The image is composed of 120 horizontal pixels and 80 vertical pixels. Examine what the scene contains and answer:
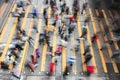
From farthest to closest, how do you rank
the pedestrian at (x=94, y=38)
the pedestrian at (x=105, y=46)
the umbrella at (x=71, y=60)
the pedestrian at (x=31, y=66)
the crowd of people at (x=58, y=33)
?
1. the pedestrian at (x=94, y=38)
2. the pedestrian at (x=105, y=46)
3. the umbrella at (x=71, y=60)
4. the crowd of people at (x=58, y=33)
5. the pedestrian at (x=31, y=66)

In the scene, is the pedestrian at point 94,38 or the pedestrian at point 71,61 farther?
the pedestrian at point 94,38

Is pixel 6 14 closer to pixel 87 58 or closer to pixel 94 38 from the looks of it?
pixel 94 38

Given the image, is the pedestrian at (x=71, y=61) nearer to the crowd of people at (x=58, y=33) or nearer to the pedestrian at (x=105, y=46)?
the crowd of people at (x=58, y=33)

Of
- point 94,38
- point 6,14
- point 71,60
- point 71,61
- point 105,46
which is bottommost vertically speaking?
point 71,61

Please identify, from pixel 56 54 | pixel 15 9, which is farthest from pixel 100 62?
pixel 15 9

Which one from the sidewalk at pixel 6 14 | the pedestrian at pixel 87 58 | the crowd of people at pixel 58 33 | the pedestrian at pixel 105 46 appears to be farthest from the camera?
the sidewalk at pixel 6 14

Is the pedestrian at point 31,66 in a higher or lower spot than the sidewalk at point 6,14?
lower

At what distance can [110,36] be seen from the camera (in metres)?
39.8

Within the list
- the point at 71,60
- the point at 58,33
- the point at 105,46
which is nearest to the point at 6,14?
the point at 58,33

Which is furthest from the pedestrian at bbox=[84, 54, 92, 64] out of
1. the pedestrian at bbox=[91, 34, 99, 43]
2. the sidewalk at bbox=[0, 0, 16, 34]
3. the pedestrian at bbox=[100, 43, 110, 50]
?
the sidewalk at bbox=[0, 0, 16, 34]

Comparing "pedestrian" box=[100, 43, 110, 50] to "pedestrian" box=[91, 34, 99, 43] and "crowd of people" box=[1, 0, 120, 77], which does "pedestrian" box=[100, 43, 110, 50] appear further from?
"pedestrian" box=[91, 34, 99, 43]

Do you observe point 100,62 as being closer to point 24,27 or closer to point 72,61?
point 72,61

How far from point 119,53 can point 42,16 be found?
1462cm

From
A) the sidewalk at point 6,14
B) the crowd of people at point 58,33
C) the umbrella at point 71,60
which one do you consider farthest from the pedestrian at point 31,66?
the sidewalk at point 6,14
